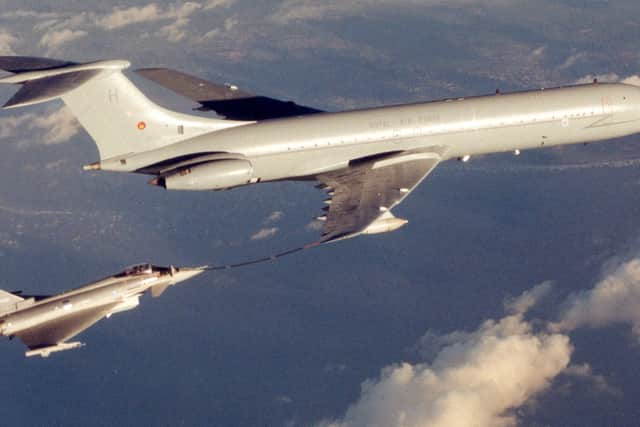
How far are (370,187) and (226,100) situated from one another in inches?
567

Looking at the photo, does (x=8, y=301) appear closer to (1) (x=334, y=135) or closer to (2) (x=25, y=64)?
(2) (x=25, y=64)

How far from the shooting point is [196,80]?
2058 inches

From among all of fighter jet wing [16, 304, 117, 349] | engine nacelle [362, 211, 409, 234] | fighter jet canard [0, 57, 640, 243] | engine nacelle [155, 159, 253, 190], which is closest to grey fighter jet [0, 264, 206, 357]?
fighter jet wing [16, 304, 117, 349]

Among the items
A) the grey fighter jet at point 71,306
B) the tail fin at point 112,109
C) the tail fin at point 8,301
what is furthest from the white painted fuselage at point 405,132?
the tail fin at point 8,301

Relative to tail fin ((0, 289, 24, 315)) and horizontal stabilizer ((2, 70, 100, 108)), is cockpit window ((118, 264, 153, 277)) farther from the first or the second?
horizontal stabilizer ((2, 70, 100, 108))

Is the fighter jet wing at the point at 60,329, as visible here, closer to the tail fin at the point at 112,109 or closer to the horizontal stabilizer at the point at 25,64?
the tail fin at the point at 112,109

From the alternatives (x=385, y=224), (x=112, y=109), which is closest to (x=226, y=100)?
(x=112, y=109)

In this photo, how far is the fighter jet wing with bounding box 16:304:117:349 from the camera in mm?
41281

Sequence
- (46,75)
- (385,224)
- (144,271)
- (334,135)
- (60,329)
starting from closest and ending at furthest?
(46,75)
(385,224)
(60,329)
(144,271)
(334,135)

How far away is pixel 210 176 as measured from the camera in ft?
138

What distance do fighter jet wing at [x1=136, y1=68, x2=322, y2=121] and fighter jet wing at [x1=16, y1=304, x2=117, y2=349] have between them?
16.5 m

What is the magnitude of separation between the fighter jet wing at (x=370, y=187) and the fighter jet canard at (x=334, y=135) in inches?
2.6

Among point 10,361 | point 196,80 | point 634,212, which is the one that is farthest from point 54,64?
point 634,212

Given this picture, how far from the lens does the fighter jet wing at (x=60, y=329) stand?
4128cm
